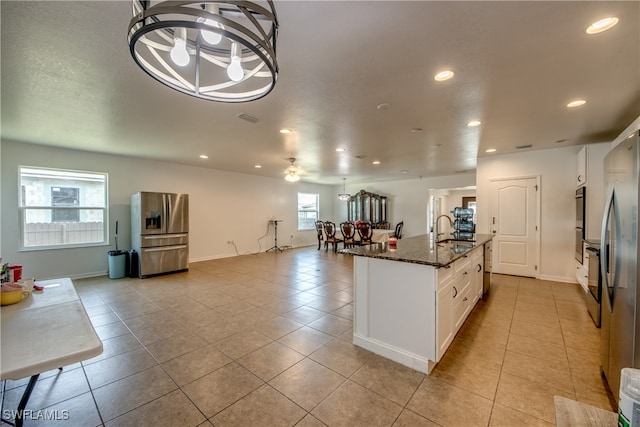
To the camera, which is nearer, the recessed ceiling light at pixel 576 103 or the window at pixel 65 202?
the recessed ceiling light at pixel 576 103

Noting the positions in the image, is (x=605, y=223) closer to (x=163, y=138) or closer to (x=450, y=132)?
(x=450, y=132)

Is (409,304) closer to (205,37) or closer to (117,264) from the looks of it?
(205,37)

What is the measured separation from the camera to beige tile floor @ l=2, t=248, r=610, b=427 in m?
1.71

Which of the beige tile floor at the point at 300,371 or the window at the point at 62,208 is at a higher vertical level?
the window at the point at 62,208

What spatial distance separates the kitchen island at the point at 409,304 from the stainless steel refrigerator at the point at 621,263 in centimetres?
94

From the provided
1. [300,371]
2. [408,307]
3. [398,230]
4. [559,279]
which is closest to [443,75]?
[408,307]

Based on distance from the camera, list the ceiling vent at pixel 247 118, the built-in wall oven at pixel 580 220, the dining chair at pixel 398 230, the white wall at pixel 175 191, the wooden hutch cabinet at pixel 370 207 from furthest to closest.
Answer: the wooden hutch cabinet at pixel 370 207, the dining chair at pixel 398 230, the white wall at pixel 175 191, the built-in wall oven at pixel 580 220, the ceiling vent at pixel 247 118

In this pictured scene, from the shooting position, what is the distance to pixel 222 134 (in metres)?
3.96

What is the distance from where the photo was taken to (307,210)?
407 inches

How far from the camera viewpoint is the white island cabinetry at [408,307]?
6.97ft

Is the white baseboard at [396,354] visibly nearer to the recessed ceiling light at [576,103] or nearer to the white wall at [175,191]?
the recessed ceiling light at [576,103]

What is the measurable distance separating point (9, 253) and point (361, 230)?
7.37 m

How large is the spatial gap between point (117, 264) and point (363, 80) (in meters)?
5.67

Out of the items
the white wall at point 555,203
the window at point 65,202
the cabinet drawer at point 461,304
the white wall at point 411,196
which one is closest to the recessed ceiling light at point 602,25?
the cabinet drawer at point 461,304
